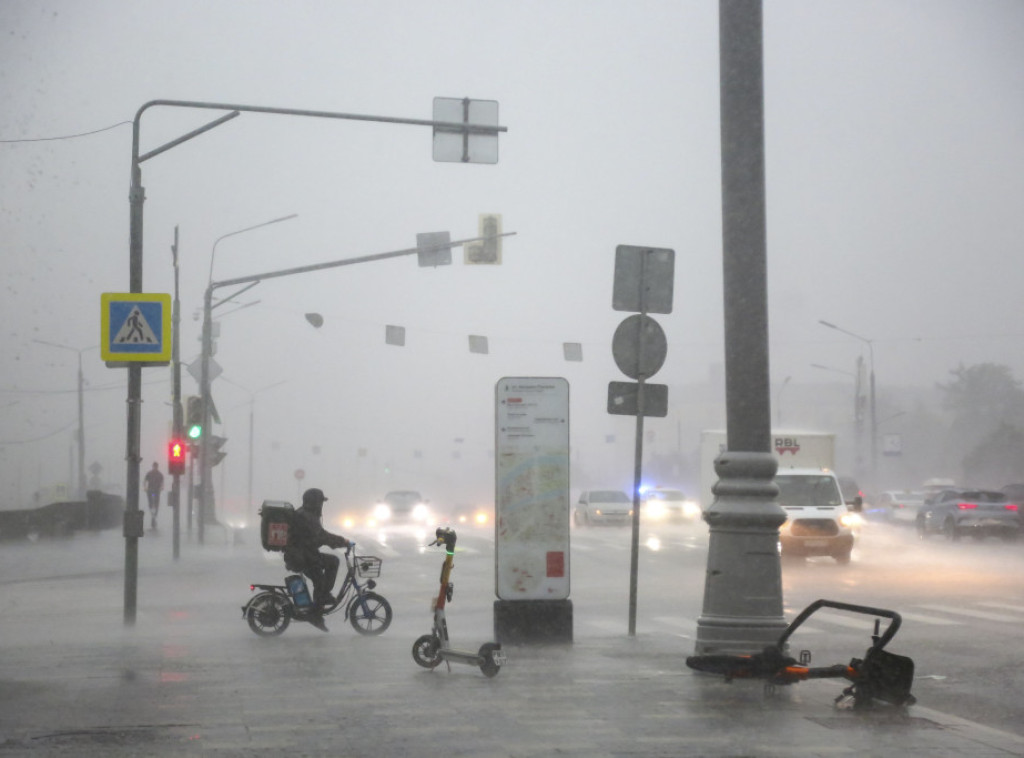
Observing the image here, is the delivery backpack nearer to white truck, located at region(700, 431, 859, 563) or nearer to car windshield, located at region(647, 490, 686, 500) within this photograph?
white truck, located at region(700, 431, 859, 563)

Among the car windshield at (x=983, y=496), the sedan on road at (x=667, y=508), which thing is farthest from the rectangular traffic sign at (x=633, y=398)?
the sedan on road at (x=667, y=508)

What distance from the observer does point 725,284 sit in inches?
435

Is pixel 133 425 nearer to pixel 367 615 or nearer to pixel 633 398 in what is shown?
pixel 367 615

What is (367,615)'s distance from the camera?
14828 mm

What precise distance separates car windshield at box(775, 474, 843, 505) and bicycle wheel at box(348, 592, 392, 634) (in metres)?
16.5

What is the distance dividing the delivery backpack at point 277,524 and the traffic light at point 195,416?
16.7 metres

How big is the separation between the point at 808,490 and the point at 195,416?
1328 centimetres

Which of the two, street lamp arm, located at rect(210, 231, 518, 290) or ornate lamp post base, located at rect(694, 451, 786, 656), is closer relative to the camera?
ornate lamp post base, located at rect(694, 451, 786, 656)

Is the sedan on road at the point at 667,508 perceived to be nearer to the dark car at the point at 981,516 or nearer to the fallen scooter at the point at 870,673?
the dark car at the point at 981,516

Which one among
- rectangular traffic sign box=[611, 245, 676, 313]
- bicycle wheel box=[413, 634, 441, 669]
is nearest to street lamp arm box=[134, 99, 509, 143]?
rectangular traffic sign box=[611, 245, 676, 313]

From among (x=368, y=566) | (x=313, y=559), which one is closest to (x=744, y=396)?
(x=368, y=566)

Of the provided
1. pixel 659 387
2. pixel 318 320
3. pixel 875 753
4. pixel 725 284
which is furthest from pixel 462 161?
pixel 318 320

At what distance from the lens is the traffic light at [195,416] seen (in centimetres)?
3123

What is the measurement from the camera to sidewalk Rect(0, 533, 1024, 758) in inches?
311
